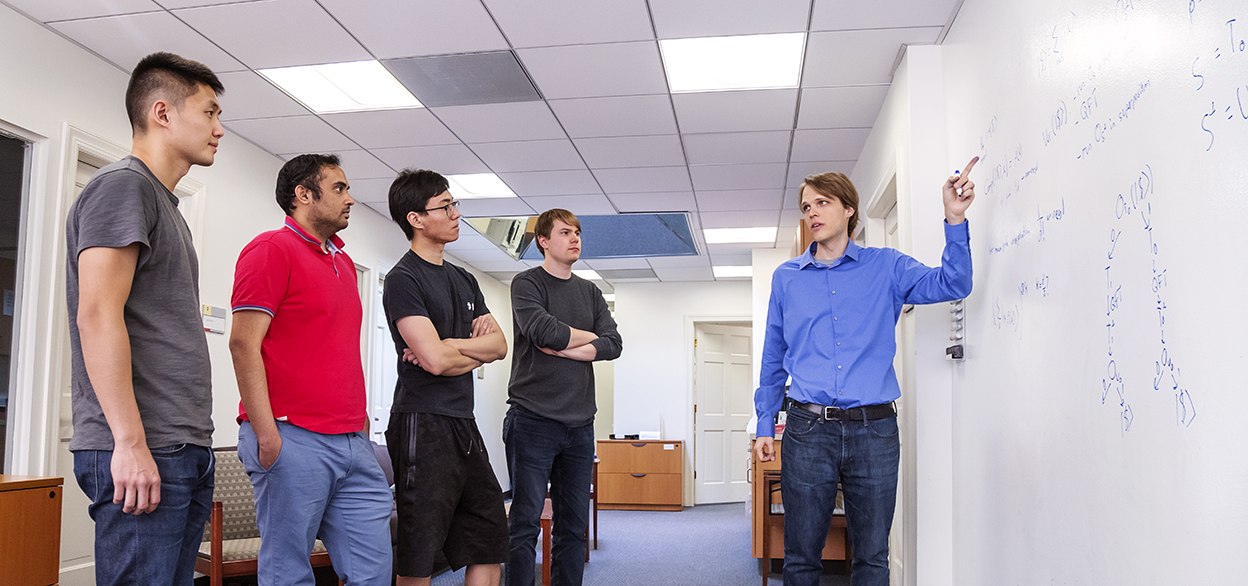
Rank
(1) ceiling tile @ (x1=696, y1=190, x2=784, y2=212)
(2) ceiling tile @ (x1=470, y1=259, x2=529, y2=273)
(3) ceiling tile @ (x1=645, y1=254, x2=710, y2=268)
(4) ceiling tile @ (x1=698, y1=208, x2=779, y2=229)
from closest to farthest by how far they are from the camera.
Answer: (1) ceiling tile @ (x1=696, y1=190, x2=784, y2=212)
(4) ceiling tile @ (x1=698, y1=208, x2=779, y2=229)
(3) ceiling tile @ (x1=645, y1=254, x2=710, y2=268)
(2) ceiling tile @ (x1=470, y1=259, x2=529, y2=273)

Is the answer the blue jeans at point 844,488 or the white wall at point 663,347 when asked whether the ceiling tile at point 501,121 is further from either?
the white wall at point 663,347

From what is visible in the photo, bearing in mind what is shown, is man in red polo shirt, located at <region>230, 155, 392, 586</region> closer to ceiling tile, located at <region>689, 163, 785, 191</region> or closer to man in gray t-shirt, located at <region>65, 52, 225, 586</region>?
man in gray t-shirt, located at <region>65, 52, 225, 586</region>

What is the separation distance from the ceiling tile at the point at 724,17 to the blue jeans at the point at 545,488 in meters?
1.56

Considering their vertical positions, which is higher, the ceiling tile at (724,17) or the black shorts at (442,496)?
the ceiling tile at (724,17)

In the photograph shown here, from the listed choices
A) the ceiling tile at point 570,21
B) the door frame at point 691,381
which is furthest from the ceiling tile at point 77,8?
the door frame at point 691,381

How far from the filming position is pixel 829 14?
121 inches

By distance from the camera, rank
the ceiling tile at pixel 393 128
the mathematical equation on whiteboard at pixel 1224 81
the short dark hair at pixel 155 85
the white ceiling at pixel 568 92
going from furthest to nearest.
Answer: the ceiling tile at pixel 393 128 < the white ceiling at pixel 568 92 < the short dark hair at pixel 155 85 < the mathematical equation on whiteboard at pixel 1224 81

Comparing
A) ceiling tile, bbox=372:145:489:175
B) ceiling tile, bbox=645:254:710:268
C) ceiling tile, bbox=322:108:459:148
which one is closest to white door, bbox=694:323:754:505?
ceiling tile, bbox=645:254:710:268

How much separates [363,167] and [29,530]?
344 cm

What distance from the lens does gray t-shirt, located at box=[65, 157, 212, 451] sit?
1.39 meters

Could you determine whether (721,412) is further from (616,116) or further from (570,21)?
(570,21)

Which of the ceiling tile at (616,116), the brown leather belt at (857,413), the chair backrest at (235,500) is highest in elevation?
the ceiling tile at (616,116)

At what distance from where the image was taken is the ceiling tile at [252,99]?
3.72 meters

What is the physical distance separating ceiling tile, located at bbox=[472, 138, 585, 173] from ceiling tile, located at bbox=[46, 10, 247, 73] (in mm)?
1507
